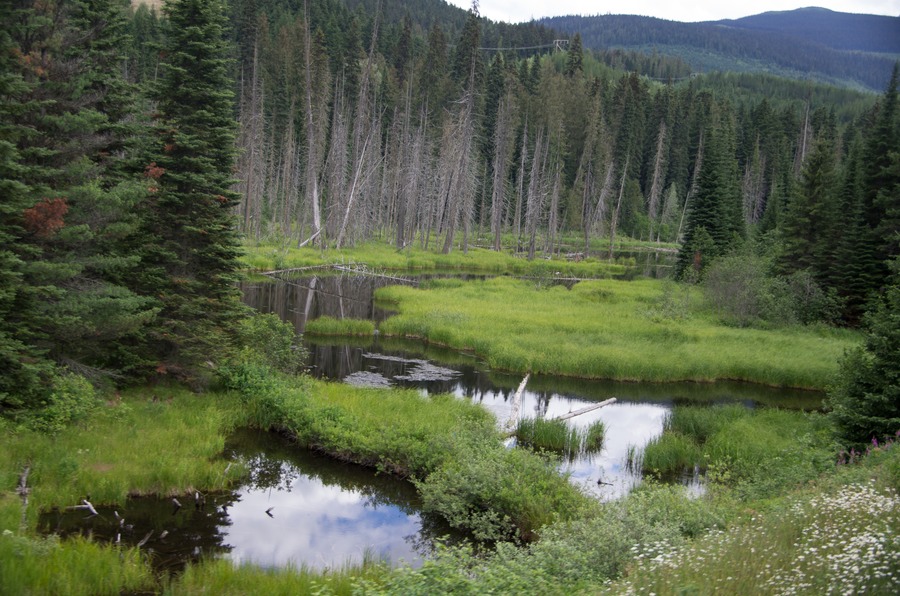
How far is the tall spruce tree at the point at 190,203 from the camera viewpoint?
1695 cm

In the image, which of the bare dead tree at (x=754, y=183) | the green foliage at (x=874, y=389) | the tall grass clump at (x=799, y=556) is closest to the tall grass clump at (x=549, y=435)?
the green foliage at (x=874, y=389)

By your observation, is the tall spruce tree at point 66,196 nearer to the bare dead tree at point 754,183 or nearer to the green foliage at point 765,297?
the green foliage at point 765,297

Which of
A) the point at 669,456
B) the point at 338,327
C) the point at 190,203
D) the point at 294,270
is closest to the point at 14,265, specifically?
the point at 190,203

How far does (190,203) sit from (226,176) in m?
1.15

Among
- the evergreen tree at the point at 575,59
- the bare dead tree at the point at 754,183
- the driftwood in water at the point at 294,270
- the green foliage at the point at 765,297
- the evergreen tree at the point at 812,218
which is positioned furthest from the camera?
the bare dead tree at the point at 754,183

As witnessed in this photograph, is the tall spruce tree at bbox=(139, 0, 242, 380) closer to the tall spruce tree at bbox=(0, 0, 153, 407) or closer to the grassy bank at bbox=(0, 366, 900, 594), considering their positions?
the tall spruce tree at bbox=(0, 0, 153, 407)

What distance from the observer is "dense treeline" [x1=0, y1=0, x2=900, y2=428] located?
14.0 metres

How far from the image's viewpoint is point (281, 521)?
1284 centimetres

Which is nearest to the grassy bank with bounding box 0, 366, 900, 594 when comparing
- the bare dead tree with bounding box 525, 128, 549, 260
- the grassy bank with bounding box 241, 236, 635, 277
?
the grassy bank with bounding box 241, 236, 635, 277

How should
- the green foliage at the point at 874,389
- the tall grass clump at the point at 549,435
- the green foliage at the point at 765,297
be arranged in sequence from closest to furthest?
the green foliage at the point at 874,389
the tall grass clump at the point at 549,435
the green foliage at the point at 765,297

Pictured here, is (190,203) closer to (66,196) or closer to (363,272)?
(66,196)

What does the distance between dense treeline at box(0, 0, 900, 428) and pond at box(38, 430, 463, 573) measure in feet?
11.2

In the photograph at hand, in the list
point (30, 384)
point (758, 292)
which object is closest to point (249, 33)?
point (758, 292)

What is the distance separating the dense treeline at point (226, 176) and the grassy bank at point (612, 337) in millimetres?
4683
